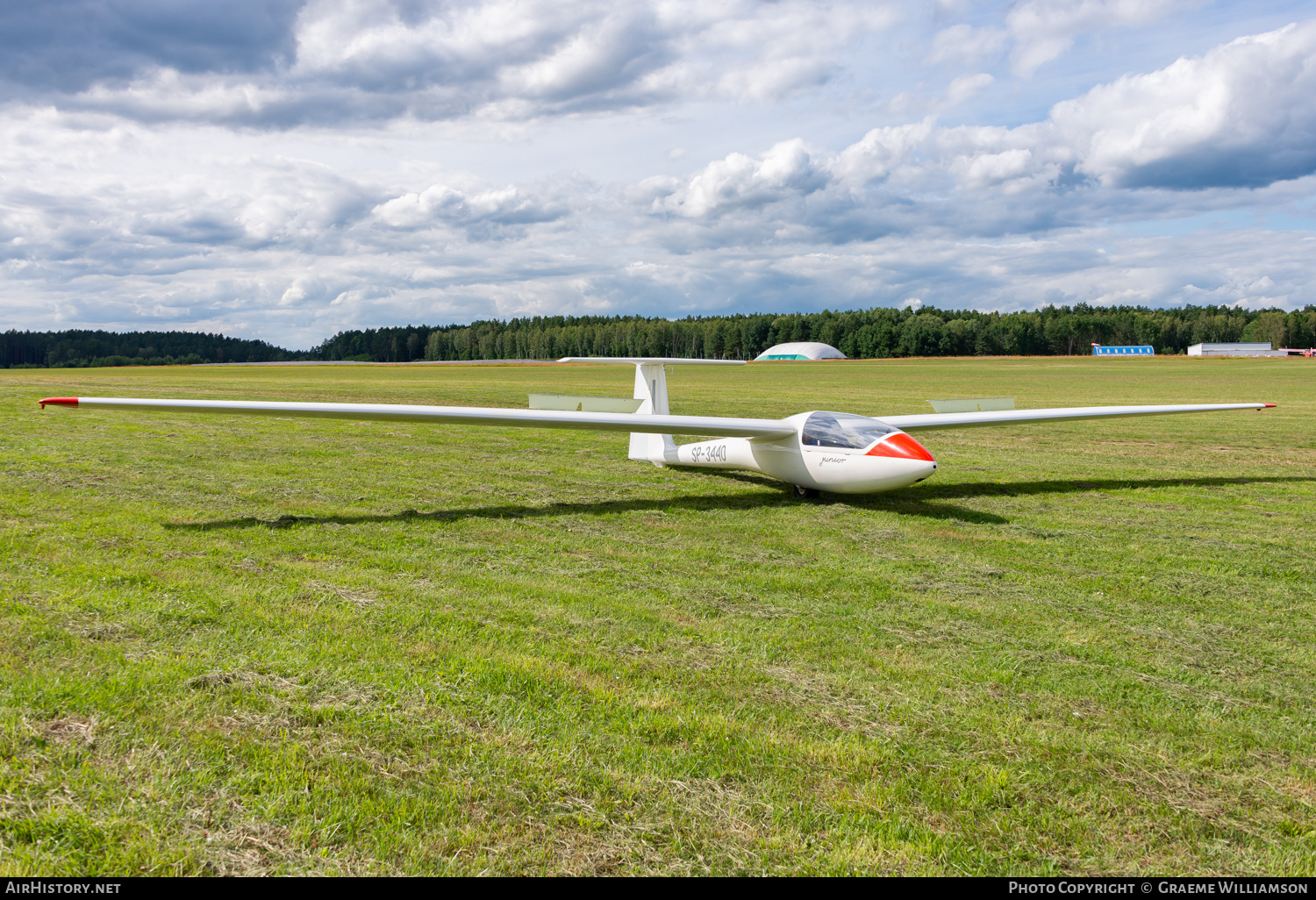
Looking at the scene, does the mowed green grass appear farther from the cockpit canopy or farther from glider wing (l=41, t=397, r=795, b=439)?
glider wing (l=41, t=397, r=795, b=439)

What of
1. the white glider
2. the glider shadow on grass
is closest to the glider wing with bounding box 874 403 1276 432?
the white glider

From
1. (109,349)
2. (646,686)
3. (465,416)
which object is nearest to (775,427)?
(465,416)

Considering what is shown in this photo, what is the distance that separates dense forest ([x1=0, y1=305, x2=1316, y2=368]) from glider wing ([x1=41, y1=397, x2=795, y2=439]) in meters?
134

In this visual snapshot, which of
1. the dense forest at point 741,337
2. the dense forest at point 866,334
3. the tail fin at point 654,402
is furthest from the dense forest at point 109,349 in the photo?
the tail fin at point 654,402

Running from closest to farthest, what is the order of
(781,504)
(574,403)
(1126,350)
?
(781,504)
(574,403)
(1126,350)

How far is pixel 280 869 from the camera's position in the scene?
10.6 ft

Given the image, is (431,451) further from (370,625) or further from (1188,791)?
(1188,791)

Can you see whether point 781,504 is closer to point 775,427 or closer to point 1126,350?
point 775,427

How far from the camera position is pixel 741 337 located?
168625 millimetres

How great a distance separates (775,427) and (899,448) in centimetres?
216

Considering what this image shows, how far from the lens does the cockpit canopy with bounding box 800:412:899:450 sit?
1144 cm

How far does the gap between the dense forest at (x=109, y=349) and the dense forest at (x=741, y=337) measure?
288mm

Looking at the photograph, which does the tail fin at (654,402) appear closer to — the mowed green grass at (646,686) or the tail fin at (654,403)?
the tail fin at (654,403)

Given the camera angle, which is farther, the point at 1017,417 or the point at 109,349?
the point at 109,349
